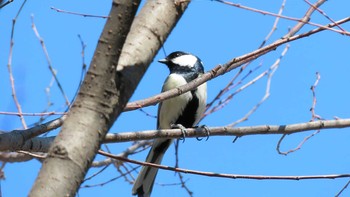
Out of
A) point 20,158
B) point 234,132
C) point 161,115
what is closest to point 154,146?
point 161,115

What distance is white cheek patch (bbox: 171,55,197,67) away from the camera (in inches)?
188

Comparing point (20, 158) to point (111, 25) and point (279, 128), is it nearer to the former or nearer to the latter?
point (279, 128)

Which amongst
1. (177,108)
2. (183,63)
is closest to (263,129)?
(177,108)

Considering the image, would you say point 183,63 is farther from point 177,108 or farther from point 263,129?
point 263,129

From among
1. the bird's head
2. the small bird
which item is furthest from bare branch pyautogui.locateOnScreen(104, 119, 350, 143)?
the bird's head

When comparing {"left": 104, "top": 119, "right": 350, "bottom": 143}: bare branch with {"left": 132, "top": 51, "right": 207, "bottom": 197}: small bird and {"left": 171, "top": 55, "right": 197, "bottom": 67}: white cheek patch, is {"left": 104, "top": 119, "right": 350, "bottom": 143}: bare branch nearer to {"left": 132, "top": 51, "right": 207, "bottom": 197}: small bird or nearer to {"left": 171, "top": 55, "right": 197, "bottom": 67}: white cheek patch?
{"left": 132, "top": 51, "right": 207, "bottom": 197}: small bird

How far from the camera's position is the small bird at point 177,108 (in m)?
3.88

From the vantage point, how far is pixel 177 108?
4391 millimetres

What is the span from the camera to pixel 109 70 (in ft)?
3.63

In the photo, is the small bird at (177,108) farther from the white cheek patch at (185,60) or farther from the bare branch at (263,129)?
the bare branch at (263,129)

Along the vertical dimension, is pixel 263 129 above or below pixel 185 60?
below

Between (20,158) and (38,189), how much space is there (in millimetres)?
2264

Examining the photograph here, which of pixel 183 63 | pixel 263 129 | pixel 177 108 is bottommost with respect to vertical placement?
pixel 263 129

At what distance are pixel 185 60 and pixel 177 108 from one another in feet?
2.01
